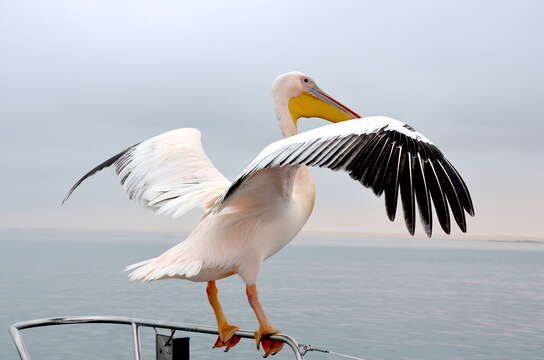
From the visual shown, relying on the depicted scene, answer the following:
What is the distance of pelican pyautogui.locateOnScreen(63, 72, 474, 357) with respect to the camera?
2127mm

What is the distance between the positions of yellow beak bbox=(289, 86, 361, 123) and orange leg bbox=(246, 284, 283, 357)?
86 cm

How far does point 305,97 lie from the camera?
3084 mm

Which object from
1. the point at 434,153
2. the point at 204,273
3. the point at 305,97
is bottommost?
the point at 204,273

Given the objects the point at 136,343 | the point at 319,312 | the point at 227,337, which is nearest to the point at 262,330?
the point at 227,337

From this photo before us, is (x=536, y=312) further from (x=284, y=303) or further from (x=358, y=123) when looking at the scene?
(x=358, y=123)

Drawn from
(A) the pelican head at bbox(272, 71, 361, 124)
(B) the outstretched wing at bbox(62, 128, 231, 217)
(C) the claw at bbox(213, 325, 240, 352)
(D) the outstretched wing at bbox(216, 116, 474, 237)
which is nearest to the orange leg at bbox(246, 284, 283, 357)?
(C) the claw at bbox(213, 325, 240, 352)

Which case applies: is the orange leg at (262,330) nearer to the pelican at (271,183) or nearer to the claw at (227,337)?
the pelican at (271,183)

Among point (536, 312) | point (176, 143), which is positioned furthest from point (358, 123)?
point (536, 312)

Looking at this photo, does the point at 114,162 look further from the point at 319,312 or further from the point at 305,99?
the point at 319,312

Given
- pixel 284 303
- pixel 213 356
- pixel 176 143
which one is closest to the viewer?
pixel 176 143

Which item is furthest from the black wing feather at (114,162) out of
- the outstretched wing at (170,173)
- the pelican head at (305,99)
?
the pelican head at (305,99)

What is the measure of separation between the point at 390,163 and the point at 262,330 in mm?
848

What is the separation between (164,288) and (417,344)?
96.5 ft

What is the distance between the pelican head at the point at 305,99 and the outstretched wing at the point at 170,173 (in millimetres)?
430
